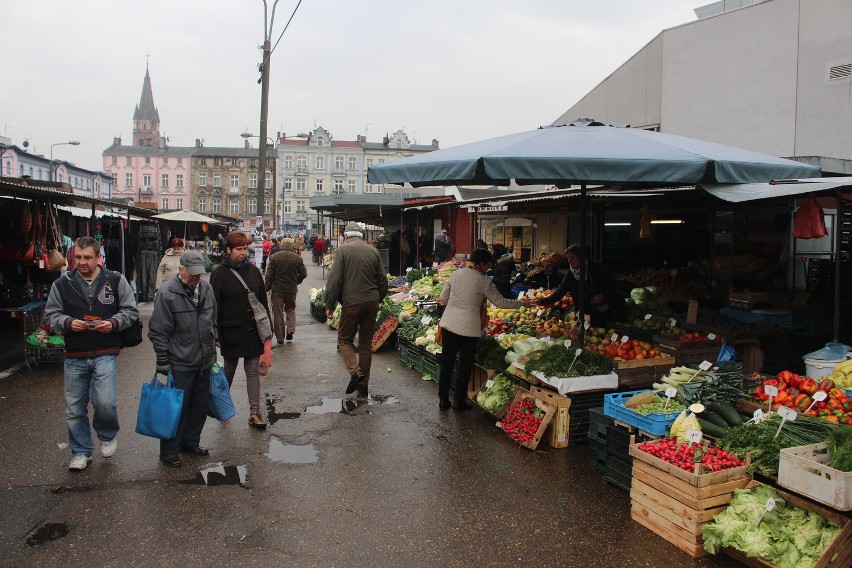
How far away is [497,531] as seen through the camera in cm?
432

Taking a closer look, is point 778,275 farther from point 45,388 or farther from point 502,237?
point 45,388

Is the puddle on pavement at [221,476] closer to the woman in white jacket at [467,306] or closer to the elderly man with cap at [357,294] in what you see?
the elderly man with cap at [357,294]

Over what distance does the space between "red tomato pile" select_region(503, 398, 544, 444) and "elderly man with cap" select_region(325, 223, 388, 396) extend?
2.06 meters

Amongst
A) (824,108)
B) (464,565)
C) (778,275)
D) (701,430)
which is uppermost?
(824,108)

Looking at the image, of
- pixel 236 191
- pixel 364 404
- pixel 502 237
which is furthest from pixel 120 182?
pixel 364 404

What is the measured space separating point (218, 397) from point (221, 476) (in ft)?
2.65

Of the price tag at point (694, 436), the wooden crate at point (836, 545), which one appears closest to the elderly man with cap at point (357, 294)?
the price tag at point (694, 436)

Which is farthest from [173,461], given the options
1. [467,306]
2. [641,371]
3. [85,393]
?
[641,371]

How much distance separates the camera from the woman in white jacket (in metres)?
6.81

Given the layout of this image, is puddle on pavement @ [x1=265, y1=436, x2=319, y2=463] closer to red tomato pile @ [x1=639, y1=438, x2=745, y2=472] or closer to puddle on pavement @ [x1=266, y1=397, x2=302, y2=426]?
puddle on pavement @ [x1=266, y1=397, x2=302, y2=426]

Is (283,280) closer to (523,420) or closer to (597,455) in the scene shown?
(523,420)

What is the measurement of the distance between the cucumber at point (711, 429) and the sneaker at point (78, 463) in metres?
4.75

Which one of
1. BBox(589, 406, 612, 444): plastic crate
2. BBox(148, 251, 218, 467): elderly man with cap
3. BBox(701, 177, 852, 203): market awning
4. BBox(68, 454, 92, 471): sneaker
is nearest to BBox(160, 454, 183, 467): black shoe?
BBox(148, 251, 218, 467): elderly man with cap

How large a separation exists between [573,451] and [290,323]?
6750 millimetres
